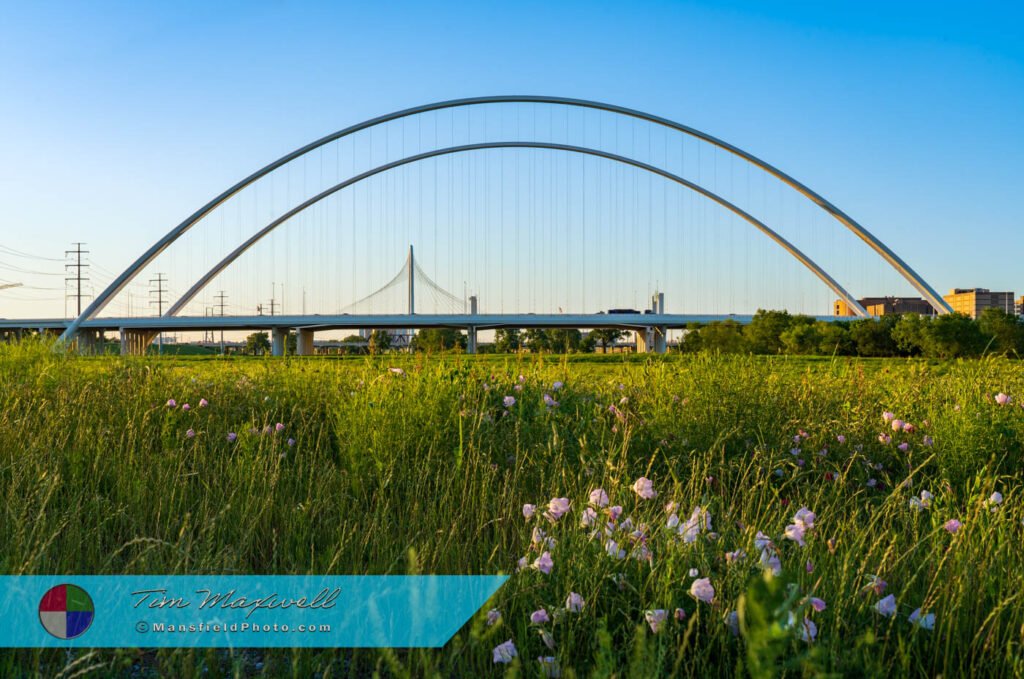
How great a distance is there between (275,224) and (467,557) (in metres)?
49.2

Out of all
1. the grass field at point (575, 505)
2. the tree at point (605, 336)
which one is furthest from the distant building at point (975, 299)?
the grass field at point (575, 505)

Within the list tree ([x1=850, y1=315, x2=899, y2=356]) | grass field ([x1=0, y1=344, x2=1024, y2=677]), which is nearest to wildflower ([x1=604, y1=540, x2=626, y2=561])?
grass field ([x1=0, y1=344, x2=1024, y2=677])

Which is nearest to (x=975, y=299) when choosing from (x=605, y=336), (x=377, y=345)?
(x=605, y=336)

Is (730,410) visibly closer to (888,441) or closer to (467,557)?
(888,441)

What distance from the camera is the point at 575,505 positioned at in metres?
3.04

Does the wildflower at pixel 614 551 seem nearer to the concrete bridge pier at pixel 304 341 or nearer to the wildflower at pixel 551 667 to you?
the wildflower at pixel 551 667

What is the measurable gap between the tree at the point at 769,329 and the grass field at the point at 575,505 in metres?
26.0

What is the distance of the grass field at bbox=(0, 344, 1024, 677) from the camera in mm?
1979

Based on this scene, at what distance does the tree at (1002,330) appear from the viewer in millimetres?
24047

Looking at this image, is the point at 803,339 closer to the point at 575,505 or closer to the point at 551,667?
the point at 575,505

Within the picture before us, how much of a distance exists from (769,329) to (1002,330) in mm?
10526

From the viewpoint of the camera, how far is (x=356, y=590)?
2.38 m

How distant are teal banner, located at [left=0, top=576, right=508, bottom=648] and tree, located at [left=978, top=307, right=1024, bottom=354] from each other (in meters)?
28.1

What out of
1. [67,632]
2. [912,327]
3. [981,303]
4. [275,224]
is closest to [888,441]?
[67,632]
